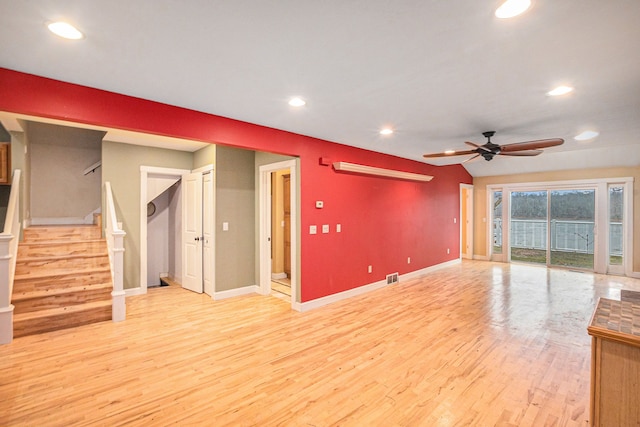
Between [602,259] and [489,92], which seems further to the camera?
[602,259]

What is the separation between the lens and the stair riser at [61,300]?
349 centimetres

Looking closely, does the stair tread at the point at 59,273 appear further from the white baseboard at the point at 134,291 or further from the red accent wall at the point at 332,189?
the red accent wall at the point at 332,189

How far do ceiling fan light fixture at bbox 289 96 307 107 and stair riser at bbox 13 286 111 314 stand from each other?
3486mm

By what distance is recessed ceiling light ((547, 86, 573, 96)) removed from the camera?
2.60 m

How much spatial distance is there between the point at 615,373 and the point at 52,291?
529cm

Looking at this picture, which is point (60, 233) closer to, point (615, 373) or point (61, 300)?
point (61, 300)

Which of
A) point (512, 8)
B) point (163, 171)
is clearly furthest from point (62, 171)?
point (512, 8)

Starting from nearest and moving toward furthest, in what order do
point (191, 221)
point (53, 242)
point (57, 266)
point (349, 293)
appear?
1. point (57, 266)
2. point (53, 242)
3. point (349, 293)
4. point (191, 221)

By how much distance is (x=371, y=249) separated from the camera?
5340 mm

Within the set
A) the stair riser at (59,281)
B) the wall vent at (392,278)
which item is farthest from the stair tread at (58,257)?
the wall vent at (392,278)

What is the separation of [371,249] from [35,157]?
252 inches

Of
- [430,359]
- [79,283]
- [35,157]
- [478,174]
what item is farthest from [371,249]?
[35,157]

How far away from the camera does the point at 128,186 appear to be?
494 centimetres

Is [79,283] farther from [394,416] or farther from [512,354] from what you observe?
[512,354]
